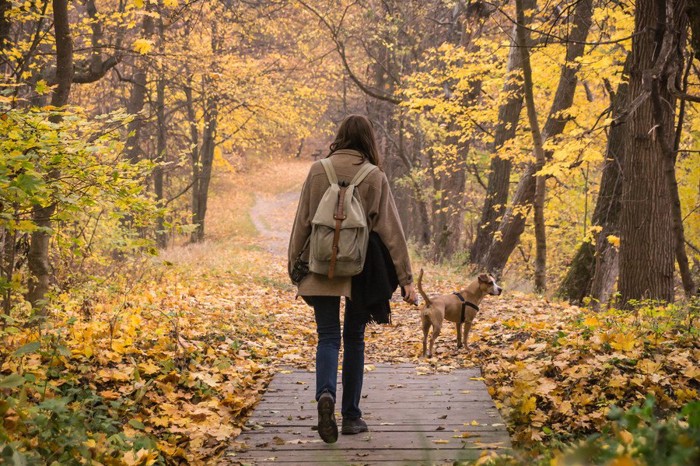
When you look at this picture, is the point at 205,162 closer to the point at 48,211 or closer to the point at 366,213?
the point at 48,211

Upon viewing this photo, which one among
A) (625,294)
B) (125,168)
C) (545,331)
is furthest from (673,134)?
(125,168)

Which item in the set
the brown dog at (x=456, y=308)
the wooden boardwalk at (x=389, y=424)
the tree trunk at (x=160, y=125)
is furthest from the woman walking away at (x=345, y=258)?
the brown dog at (x=456, y=308)

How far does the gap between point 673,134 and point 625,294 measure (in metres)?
2.34

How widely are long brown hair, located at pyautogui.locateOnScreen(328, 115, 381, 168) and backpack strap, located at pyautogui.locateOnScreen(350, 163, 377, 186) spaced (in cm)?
13

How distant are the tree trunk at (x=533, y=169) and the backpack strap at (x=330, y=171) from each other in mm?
9863

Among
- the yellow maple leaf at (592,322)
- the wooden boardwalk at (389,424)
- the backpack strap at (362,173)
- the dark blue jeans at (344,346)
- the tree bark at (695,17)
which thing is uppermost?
the tree bark at (695,17)

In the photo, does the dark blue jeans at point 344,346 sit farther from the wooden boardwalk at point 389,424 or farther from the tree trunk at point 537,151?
the tree trunk at point 537,151

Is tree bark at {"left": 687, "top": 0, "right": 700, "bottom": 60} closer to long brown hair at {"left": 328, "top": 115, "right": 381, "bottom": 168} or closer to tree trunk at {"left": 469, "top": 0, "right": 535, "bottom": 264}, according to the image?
long brown hair at {"left": 328, "top": 115, "right": 381, "bottom": 168}

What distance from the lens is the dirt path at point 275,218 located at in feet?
95.2

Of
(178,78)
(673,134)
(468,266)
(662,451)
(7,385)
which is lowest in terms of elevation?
(468,266)

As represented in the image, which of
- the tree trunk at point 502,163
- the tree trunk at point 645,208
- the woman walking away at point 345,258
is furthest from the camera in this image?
the tree trunk at point 502,163

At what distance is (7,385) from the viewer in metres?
3.28

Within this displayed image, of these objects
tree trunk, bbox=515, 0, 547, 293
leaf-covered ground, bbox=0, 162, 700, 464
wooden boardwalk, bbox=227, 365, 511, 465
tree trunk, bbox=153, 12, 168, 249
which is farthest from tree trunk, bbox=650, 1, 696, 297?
tree trunk, bbox=153, 12, 168, 249

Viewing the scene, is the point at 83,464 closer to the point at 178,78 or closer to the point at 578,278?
the point at 178,78
